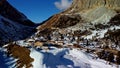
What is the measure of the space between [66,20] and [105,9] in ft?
79.4

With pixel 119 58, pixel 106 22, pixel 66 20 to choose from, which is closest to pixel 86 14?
pixel 66 20

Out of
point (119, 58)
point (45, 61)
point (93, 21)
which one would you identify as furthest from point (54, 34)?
point (45, 61)

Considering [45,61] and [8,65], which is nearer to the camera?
[45,61]

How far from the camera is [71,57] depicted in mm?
36594

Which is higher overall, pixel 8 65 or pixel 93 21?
pixel 93 21

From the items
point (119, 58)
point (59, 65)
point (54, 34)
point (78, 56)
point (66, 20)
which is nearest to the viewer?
point (59, 65)

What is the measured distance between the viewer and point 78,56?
126 ft

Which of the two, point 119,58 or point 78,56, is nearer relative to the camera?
point 78,56

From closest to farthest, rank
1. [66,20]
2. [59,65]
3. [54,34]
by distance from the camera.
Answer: [59,65]
[54,34]
[66,20]

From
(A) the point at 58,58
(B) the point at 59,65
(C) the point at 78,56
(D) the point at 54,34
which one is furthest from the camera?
(D) the point at 54,34

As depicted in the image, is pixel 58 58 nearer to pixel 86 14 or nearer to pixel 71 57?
pixel 71 57

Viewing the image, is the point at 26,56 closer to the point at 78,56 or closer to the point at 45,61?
the point at 45,61

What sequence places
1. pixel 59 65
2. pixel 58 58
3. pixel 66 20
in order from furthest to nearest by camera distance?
pixel 66 20
pixel 58 58
pixel 59 65

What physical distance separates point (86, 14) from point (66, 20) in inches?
513
